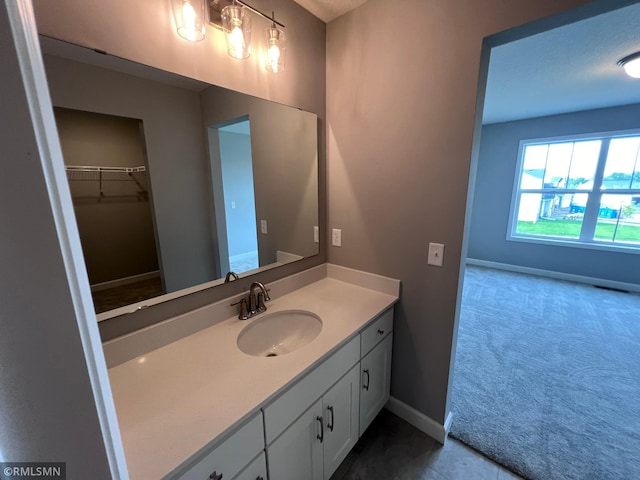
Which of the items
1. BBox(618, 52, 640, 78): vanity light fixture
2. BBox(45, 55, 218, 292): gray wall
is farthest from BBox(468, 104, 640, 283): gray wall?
BBox(45, 55, 218, 292): gray wall

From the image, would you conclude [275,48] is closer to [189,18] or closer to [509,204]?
[189,18]

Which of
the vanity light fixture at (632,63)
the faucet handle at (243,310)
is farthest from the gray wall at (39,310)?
the vanity light fixture at (632,63)

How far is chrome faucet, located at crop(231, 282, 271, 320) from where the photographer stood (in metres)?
1.38

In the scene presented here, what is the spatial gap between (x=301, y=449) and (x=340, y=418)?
0.28m

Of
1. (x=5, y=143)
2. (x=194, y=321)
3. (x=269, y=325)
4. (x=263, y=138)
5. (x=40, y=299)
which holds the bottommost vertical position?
(x=269, y=325)

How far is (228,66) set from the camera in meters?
1.23

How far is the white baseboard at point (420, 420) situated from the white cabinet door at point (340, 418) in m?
0.45

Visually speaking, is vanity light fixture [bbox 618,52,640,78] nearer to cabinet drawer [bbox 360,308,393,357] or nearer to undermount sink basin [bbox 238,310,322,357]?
cabinet drawer [bbox 360,308,393,357]

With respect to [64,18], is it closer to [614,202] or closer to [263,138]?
[263,138]

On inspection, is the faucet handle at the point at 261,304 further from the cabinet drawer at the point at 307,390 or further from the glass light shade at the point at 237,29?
the glass light shade at the point at 237,29

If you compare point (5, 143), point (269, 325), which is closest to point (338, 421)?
point (269, 325)

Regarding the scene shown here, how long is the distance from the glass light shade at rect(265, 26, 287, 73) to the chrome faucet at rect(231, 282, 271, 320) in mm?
1161

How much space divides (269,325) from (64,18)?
55.4 inches

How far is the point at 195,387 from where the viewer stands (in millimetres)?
905
